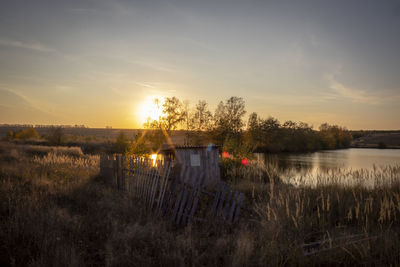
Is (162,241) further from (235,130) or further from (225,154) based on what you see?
(235,130)

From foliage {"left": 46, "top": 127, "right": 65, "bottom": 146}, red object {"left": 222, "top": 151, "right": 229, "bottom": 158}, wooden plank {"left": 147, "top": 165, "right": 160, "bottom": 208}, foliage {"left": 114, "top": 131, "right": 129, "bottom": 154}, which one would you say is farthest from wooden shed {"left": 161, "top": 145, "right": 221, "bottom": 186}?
foliage {"left": 46, "top": 127, "right": 65, "bottom": 146}

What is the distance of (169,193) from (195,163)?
16.7 feet

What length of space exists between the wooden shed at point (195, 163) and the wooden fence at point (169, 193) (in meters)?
2.84

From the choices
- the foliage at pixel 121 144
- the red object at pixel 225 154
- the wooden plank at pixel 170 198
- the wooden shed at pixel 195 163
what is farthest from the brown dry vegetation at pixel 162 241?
the foliage at pixel 121 144

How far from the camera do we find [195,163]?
36.9 feet

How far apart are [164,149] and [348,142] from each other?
63.4 metres

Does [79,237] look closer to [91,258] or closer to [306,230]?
[91,258]

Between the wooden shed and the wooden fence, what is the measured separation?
2836mm

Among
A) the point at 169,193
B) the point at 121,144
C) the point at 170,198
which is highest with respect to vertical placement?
the point at 121,144

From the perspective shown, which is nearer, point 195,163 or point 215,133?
point 195,163

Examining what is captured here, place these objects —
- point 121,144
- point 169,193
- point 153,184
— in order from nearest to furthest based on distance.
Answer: point 169,193 < point 153,184 < point 121,144

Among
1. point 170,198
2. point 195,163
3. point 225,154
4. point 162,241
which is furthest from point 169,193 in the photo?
point 225,154

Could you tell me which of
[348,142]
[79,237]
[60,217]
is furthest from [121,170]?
[348,142]

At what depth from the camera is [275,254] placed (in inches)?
150
